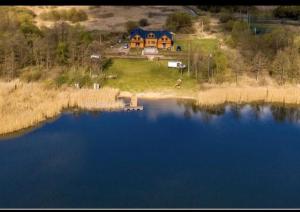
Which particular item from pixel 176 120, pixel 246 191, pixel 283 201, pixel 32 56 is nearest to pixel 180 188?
pixel 246 191

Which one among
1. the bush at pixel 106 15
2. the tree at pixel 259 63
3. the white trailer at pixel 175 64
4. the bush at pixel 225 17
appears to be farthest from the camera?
the bush at pixel 106 15

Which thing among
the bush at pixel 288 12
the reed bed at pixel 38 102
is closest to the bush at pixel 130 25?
the bush at pixel 288 12

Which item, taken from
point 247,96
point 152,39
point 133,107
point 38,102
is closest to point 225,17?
point 152,39

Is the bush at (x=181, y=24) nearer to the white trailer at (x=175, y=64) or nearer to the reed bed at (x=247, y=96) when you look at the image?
the white trailer at (x=175, y=64)

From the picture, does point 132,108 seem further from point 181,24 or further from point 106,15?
point 106,15

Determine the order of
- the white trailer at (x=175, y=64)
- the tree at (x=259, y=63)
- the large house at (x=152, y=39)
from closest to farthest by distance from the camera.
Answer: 1. the tree at (x=259, y=63)
2. the white trailer at (x=175, y=64)
3. the large house at (x=152, y=39)

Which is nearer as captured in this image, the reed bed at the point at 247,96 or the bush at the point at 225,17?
the reed bed at the point at 247,96

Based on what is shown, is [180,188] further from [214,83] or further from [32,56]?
[32,56]
